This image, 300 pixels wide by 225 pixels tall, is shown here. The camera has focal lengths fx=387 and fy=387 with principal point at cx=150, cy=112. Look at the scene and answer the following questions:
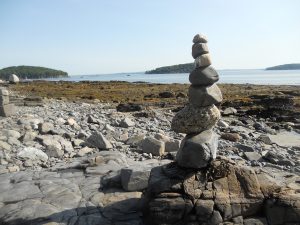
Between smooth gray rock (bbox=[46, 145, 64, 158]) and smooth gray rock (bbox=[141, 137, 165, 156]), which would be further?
smooth gray rock (bbox=[141, 137, 165, 156])

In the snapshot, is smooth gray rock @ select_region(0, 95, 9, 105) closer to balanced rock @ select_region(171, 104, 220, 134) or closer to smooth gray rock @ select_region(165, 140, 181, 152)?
smooth gray rock @ select_region(165, 140, 181, 152)

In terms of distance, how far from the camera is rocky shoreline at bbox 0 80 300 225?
953cm

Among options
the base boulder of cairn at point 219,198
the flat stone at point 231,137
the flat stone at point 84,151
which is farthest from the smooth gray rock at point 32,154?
the flat stone at point 231,137

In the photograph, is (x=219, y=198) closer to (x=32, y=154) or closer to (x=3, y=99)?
(x=32, y=154)

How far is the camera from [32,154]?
600 inches

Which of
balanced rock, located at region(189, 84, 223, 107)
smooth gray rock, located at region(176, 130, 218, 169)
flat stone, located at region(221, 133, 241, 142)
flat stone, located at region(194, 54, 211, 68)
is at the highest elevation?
flat stone, located at region(194, 54, 211, 68)

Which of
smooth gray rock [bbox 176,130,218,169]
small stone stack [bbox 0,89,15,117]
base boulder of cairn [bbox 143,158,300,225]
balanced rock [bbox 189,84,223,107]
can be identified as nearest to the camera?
base boulder of cairn [bbox 143,158,300,225]

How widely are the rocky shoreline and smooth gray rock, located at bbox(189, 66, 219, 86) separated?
2.05m

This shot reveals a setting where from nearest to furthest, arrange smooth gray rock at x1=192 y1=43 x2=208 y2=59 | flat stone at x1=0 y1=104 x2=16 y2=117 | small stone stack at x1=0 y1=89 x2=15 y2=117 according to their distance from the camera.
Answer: smooth gray rock at x1=192 y1=43 x2=208 y2=59, small stone stack at x1=0 y1=89 x2=15 y2=117, flat stone at x1=0 y1=104 x2=16 y2=117

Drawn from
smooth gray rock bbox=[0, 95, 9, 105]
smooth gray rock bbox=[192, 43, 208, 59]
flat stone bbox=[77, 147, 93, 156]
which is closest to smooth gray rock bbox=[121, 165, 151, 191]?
smooth gray rock bbox=[192, 43, 208, 59]

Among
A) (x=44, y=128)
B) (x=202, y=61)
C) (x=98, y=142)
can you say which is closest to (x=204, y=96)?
(x=202, y=61)

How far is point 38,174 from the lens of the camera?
12.5 metres

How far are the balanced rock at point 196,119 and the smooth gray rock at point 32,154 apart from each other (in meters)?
7.44

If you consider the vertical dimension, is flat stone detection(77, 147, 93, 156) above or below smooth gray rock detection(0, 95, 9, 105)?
below
